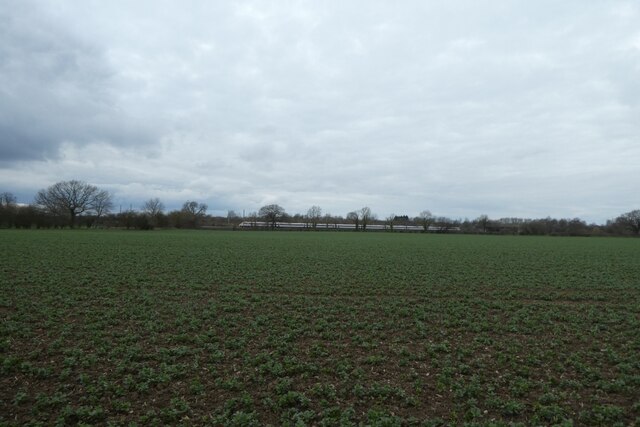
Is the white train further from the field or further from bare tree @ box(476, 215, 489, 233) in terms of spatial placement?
the field

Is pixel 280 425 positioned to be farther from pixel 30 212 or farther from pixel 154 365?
pixel 30 212

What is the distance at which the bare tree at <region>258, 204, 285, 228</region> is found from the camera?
167750 mm

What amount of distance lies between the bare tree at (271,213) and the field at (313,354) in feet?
487

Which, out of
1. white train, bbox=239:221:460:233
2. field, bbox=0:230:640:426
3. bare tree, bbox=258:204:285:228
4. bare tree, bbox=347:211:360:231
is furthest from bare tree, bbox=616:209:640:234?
field, bbox=0:230:640:426

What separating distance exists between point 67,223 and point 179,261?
96609 millimetres

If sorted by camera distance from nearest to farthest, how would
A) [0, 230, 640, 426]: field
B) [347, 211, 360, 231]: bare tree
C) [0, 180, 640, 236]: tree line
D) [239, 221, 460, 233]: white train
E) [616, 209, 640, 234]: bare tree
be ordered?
[0, 230, 640, 426]: field
[0, 180, 640, 236]: tree line
[616, 209, 640, 234]: bare tree
[239, 221, 460, 233]: white train
[347, 211, 360, 231]: bare tree

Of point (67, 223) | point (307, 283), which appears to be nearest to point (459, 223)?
point (67, 223)

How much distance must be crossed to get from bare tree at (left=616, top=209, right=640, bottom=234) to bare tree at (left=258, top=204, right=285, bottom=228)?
14758 cm

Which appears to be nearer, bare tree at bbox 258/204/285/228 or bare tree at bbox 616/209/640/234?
bare tree at bbox 616/209/640/234

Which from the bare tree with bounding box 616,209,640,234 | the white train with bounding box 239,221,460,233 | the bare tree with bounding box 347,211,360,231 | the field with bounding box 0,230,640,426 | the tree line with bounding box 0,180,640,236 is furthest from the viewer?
the bare tree with bounding box 347,211,360,231

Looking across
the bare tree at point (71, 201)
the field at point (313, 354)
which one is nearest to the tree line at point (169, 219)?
the bare tree at point (71, 201)

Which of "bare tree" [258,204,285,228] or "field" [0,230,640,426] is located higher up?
"bare tree" [258,204,285,228]

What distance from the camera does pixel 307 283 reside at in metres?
20.4

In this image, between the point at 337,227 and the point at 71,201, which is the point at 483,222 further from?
the point at 71,201
